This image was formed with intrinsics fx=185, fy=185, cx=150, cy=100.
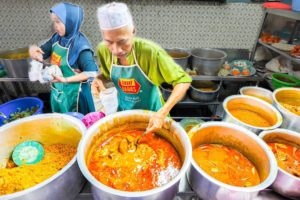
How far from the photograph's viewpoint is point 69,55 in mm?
2076

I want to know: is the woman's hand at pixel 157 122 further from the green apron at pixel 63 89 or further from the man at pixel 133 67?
the green apron at pixel 63 89

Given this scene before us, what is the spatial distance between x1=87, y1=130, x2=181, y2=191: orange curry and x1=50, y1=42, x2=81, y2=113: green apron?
130cm

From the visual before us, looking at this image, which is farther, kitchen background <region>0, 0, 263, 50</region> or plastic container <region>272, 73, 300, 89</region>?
kitchen background <region>0, 0, 263, 50</region>

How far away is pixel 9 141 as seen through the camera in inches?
44.4

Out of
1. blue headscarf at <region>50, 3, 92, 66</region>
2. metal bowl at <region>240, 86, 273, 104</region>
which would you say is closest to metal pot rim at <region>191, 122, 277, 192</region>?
metal bowl at <region>240, 86, 273, 104</region>

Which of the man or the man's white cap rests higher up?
the man's white cap

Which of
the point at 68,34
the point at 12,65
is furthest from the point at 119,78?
the point at 12,65

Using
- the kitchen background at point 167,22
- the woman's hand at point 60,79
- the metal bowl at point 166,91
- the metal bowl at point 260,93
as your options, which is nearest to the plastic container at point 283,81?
the metal bowl at point 260,93

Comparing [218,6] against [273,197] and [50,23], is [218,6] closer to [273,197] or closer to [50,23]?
[50,23]

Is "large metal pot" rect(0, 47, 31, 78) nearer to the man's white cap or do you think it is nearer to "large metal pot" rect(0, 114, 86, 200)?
"large metal pot" rect(0, 114, 86, 200)

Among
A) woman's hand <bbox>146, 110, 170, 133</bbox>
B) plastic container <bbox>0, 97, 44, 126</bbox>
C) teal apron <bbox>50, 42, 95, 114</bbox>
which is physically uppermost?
woman's hand <bbox>146, 110, 170, 133</bbox>

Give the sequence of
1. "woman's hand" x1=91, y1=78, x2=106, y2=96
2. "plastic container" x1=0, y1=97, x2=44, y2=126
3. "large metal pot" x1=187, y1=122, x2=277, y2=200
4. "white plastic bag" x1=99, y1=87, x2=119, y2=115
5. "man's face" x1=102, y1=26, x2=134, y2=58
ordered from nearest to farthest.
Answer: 1. "large metal pot" x1=187, y1=122, x2=277, y2=200
2. "man's face" x1=102, y1=26, x2=134, y2=58
3. "white plastic bag" x1=99, y1=87, x2=119, y2=115
4. "woman's hand" x1=91, y1=78, x2=106, y2=96
5. "plastic container" x1=0, y1=97, x2=44, y2=126

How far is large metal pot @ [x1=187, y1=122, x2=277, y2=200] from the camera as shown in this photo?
0.84m

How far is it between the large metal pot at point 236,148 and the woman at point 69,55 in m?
1.45
